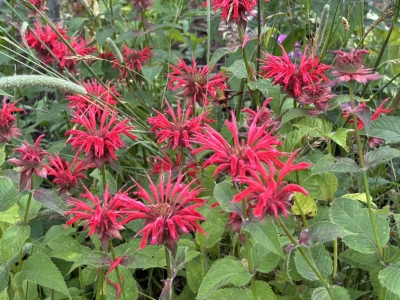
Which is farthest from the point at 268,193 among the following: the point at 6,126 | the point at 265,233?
the point at 6,126

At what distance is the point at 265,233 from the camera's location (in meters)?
0.66

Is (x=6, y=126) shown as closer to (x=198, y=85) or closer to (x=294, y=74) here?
(x=198, y=85)

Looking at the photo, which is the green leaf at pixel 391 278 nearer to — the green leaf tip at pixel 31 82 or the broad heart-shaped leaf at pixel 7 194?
the green leaf tip at pixel 31 82

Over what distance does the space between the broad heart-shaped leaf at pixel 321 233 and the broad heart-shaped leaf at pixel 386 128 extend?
20 centimetres

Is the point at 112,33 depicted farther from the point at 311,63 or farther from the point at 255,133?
the point at 255,133

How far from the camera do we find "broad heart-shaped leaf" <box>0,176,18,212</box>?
88cm

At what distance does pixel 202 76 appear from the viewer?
3.56 ft

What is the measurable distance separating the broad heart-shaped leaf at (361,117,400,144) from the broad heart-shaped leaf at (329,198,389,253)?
0.11m

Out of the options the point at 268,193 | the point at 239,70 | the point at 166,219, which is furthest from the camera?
the point at 239,70

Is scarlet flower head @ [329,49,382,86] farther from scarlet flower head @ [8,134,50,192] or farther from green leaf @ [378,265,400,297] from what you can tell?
scarlet flower head @ [8,134,50,192]

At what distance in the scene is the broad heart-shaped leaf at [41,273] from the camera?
2.75 feet

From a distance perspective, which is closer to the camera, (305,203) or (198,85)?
(305,203)

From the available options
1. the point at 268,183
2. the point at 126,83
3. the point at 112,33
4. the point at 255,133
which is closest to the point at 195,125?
the point at 255,133

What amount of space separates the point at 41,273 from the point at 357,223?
0.51m
